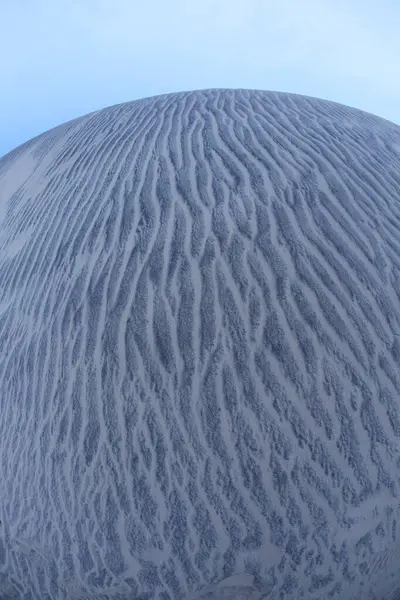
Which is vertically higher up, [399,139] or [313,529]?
[399,139]

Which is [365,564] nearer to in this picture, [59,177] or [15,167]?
[59,177]

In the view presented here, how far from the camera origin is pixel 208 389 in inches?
16.6

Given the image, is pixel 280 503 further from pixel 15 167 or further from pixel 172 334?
pixel 15 167

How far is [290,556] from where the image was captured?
412 mm

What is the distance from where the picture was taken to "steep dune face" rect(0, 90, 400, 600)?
410 mm

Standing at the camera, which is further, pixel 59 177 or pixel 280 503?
pixel 59 177

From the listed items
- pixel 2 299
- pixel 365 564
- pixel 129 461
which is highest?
pixel 2 299

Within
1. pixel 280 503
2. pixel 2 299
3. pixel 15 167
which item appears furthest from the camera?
pixel 15 167

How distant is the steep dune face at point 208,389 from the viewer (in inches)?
16.1

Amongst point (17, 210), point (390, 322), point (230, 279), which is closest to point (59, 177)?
point (17, 210)

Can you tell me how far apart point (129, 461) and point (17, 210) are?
30 cm

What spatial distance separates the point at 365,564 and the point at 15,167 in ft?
1.79

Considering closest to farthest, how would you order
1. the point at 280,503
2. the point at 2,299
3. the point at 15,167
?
1. the point at 280,503
2. the point at 2,299
3. the point at 15,167

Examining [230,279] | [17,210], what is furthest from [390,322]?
[17,210]
